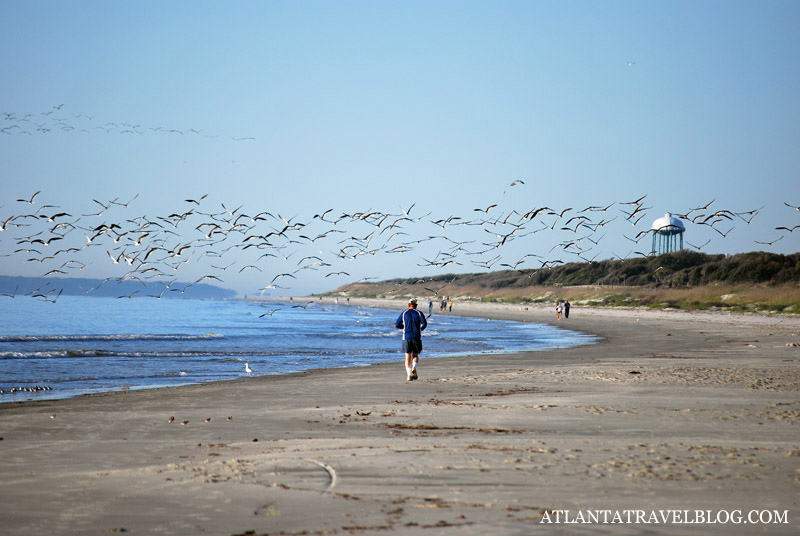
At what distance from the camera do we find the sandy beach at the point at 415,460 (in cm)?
513

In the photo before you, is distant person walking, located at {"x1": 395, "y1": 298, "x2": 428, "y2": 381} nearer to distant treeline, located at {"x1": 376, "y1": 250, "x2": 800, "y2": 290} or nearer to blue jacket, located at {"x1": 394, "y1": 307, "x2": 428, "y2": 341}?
blue jacket, located at {"x1": 394, "y1": 307, "x2": 428, "y2": 341}

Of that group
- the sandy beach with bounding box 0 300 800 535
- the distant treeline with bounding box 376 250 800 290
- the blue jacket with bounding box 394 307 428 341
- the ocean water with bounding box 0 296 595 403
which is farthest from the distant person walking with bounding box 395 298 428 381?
the distant treeline with bounding box 376 250 800 290

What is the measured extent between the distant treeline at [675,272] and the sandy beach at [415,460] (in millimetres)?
34844

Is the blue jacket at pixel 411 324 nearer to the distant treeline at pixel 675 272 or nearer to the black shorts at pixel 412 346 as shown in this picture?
the black shorts at pixel 412 346

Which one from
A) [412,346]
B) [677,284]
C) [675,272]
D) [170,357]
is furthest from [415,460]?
[675,272]

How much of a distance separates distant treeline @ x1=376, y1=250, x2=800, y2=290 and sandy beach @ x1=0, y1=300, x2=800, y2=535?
34844 millimetres

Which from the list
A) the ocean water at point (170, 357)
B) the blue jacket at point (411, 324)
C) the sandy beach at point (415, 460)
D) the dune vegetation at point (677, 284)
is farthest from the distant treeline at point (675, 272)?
the sandy beach at point (415, 460)

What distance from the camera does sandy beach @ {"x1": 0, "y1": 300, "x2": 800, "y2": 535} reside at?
513 cm

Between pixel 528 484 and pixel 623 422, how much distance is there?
3.83 meters

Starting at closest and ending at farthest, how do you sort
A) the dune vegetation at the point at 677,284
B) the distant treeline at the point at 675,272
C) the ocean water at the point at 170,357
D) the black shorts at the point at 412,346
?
the black shorts at the point at 412,346, the ocean water at the point at 170,357, the dune vegetation at the point at 677,284, the distant treeline at the point at 675,272

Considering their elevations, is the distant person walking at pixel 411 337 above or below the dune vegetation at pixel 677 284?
below

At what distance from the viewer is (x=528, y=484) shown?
5.98 meters

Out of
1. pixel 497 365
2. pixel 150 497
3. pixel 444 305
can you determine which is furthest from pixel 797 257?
pixel 150 497

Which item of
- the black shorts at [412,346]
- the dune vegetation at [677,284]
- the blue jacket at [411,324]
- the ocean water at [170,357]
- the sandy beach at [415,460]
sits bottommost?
the ocean water at [170,357]
